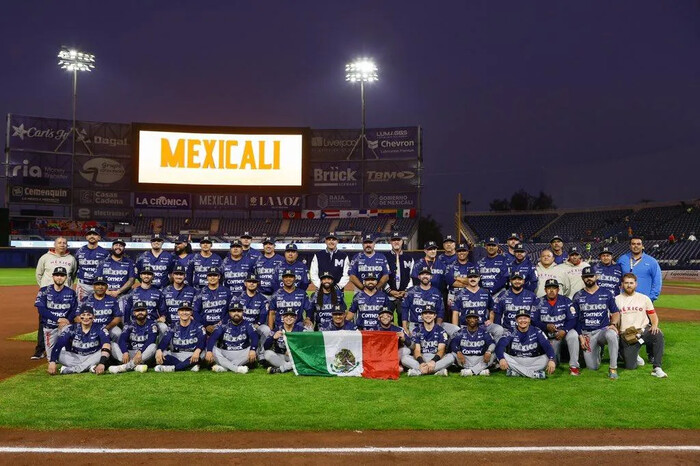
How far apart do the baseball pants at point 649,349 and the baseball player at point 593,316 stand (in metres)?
0.42

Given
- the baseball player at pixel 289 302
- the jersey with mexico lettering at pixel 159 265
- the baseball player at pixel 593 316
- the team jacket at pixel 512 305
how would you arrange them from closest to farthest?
1. the baseball player at pixel 593 316
2. the team jacket at pixel 512 305
3. the baseball player at pixel 289 302
4. the jersey with mexico lettering at pixel 159 265

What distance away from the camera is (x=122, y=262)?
430 inches

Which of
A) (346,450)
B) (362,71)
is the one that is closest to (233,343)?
(346,450)

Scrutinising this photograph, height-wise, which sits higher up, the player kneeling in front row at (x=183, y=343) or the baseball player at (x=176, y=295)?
the baseball player at (x=176, y=295)

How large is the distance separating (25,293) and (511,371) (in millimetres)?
22059

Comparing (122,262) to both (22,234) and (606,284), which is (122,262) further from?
(22,234)

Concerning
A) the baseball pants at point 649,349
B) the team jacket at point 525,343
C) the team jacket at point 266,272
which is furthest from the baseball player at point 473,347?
the team jacket at point 266,272

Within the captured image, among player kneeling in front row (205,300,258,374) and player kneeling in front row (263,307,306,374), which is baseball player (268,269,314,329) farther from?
player kneeling in front row (205,300,258,374)

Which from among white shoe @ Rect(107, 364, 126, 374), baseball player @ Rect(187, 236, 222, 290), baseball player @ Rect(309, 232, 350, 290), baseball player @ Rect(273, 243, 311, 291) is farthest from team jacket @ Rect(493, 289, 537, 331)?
white shoe @ Rect(107, 364, 126, 374)

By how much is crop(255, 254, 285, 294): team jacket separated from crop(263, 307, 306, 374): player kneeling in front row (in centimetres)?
113

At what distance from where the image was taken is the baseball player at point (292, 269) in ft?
35.8

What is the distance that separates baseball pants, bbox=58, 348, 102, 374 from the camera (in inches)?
360

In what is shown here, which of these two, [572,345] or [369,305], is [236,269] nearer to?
[369,305]

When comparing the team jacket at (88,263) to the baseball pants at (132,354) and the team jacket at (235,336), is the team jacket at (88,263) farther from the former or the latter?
the team jacket at (235,336)
